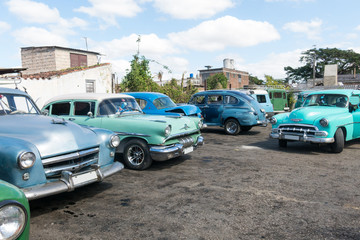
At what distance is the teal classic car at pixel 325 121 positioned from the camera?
7.34 metres

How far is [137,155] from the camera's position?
609 centimetres

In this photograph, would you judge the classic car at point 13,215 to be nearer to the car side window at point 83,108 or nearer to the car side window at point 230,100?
the car side window at point 83,108

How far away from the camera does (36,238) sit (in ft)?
10.5

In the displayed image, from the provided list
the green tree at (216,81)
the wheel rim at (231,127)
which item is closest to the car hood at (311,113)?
the wheel rim at (231,127)

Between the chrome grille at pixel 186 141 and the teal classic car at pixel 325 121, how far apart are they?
2880 millimetres

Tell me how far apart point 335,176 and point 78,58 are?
22.7m

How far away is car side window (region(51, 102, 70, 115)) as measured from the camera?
21.5ft

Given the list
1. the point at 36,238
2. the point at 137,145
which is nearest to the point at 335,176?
the point at 137,145

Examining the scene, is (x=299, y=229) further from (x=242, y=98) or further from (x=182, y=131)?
(x=242, y=98)

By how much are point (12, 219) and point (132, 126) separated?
3.92m

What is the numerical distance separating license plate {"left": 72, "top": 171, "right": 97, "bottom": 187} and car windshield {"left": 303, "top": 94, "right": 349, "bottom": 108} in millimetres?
7225

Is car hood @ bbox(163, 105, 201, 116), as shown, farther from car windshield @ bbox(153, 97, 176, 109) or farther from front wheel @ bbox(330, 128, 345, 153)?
front wheel @ bbox(330, 128, 345, 153)

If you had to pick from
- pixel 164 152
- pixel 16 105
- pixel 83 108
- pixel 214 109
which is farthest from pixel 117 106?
pixel 214 109

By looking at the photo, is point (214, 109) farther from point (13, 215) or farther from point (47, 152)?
point (13, 215)
